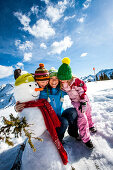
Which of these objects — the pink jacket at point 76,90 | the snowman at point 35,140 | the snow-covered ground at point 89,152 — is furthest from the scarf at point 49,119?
the pink jacket at point 76,90

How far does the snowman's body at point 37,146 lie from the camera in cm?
115

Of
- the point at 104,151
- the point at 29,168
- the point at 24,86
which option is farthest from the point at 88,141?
the point at 24,86

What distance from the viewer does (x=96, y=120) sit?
2.36 m

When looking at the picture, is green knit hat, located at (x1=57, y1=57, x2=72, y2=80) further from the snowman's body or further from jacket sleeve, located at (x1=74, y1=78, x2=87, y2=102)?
the snowman's body

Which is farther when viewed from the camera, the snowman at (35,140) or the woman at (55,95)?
the woman at (55,95)

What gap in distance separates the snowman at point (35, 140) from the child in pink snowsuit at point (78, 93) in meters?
0.56

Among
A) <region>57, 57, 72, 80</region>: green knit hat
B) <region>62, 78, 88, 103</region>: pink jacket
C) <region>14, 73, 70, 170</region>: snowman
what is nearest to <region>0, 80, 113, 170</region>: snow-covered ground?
<region>14, 73, 70, 170</region>: snowman

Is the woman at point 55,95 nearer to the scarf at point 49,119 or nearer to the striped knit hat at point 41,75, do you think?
the striped knit hat at point 41,75

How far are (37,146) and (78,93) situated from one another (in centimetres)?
122

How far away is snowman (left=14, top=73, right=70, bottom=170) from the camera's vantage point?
1158mm

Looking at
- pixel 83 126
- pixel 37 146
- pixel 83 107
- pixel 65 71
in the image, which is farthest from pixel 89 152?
pixel 65 71

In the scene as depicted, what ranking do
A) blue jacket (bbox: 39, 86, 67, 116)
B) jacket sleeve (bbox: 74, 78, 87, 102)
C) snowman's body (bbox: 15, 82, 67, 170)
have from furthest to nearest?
jacket sleeve (bbox: 74, 78, 87, 102)
blue jacket (bbox: 39, 86, 67, 116)
snowman's body (bbox: 15, 82, 67, 170)

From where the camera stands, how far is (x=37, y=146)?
1.32 metres

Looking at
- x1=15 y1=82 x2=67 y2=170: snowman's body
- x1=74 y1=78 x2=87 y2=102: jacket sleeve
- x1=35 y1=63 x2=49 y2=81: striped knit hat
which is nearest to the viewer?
x1=15 y1=82 x2=67 y2=170: snowman's body
